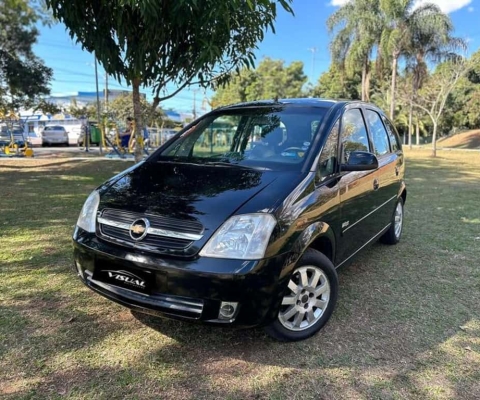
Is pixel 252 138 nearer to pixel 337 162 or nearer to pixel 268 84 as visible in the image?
pixel 337 162

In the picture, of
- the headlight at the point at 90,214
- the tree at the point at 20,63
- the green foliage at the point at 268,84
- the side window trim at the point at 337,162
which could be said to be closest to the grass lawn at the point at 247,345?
the headlight at the point at 90,214

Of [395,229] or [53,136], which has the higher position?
[53,136]

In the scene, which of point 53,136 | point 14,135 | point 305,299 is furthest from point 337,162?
point 53,136

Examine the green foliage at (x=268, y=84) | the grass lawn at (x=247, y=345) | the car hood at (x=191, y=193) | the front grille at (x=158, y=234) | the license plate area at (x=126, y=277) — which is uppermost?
the green foliage at (x=268, y=84)

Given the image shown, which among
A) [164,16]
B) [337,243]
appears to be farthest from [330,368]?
[164,16]

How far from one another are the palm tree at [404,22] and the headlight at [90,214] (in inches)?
844

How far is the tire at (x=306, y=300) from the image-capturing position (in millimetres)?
2758

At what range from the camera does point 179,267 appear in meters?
2.42

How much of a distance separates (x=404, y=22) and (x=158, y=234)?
2245 cm

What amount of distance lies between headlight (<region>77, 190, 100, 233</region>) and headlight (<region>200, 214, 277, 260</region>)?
958 millimetres

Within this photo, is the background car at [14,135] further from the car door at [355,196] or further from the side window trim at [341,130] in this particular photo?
the car door at [355,196]

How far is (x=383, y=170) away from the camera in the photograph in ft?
14.0

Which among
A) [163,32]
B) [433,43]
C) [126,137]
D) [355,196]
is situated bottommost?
[355,196]

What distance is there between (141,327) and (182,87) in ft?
15.0
